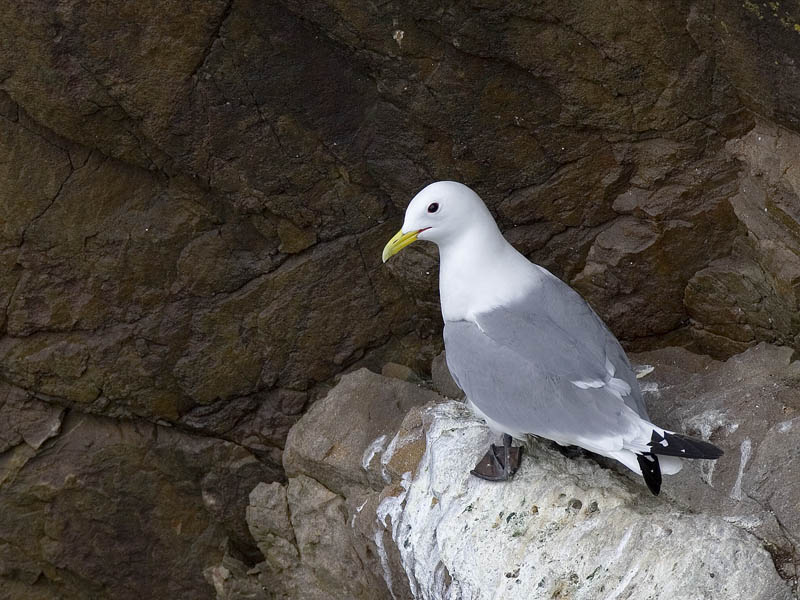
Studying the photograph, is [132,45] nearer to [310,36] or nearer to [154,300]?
[310,36]

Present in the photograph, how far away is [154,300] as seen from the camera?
414 centimetres

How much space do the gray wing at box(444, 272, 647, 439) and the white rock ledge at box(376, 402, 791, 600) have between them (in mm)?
249

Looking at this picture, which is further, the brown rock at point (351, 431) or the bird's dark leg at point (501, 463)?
the brown rock at point (351, 431)

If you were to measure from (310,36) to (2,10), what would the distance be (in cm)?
106

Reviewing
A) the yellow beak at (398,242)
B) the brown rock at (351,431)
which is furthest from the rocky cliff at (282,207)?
the yellow beak at (398,242)

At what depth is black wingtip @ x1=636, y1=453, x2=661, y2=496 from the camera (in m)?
2.80

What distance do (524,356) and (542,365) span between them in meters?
0.06

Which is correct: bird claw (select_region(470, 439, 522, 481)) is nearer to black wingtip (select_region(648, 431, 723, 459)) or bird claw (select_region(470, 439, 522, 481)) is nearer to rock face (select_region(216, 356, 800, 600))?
rock face (select_region(216, 356, 800, 600))

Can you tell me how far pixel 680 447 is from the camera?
9.14ft

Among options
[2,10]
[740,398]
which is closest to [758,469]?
[740,398]

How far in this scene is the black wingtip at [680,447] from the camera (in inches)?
109

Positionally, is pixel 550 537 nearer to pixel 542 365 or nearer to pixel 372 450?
pixel 542 365

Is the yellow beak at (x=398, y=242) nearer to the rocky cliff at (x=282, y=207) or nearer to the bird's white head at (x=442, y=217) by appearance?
the bird's white head at (x=442, y=217)

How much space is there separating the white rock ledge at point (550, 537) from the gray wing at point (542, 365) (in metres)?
0.25
